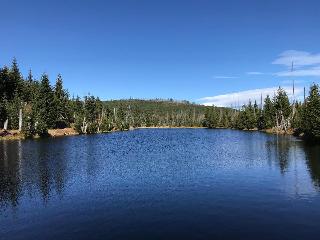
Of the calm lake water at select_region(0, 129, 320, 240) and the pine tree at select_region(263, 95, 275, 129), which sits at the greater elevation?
the pine tree at select_region(263, 95, 275, 129)

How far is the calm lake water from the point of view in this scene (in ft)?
82.0

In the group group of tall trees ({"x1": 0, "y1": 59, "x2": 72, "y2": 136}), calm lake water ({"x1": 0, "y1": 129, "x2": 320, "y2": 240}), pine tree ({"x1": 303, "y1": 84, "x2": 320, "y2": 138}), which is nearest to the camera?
calm lake water ({"x1": 0, "y1": 129, "x2": 320, "y2": 240})

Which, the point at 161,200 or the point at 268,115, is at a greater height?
the point at 268,115

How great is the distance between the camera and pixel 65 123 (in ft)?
516

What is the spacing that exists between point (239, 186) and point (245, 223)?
1341cm

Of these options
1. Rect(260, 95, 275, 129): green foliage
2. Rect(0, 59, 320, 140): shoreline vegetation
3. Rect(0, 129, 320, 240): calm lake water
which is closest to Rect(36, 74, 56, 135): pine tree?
Rect(0, 59, 320, 140): shoreline vegetation

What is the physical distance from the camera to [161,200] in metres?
33.4

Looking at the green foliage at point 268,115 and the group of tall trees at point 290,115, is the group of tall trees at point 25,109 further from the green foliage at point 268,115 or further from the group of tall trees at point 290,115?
the green foliage at point 268,115

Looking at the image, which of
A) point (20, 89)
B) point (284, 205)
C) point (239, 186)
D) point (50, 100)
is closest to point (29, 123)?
point (50, 100)

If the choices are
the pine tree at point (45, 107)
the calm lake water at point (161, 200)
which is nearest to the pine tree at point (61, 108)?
the pine tree at point (45, 107)

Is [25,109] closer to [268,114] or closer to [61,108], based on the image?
[61,108]

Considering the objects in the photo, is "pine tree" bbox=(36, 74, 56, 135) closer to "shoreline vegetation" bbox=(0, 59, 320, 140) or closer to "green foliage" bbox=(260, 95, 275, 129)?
"shoreline vegetation" bbox=(0, 59, 320, 140)

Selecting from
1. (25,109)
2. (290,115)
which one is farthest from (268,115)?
(25,109)

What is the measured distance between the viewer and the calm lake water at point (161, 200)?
25.0m
